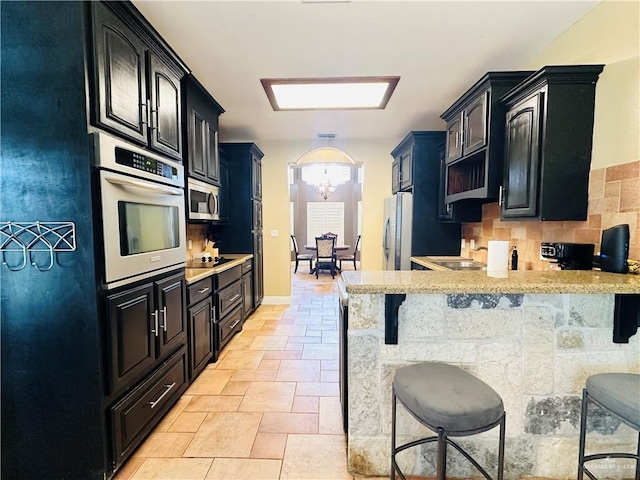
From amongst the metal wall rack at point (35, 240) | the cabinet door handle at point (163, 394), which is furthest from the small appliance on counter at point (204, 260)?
the metal wall rack at point (35, 240)

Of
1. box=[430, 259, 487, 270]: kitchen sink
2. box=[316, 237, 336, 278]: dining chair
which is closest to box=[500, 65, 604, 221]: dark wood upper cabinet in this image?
box=[430, 259, 487, 270]: kitchen sink

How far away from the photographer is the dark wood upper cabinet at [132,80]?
1.47 meters

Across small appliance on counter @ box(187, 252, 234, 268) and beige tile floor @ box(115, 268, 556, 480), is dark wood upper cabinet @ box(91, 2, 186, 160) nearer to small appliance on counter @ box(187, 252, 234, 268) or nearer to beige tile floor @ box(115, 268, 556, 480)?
small appliance on counter @ box(187, 252, 234, 268)

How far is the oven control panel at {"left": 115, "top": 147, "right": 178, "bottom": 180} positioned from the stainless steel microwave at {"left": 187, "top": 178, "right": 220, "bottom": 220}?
2.16 feet

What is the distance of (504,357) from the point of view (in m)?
1.53

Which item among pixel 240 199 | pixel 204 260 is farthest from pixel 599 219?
pixel 240 199

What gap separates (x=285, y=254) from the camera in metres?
4.99

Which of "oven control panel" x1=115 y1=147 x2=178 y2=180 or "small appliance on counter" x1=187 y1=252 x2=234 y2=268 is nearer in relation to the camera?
"oven control panel" x1=115 y1=147 x2=178 y2=180

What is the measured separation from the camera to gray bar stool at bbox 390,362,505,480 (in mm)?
1100

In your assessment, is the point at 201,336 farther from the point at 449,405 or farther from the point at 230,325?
the point at 449,405

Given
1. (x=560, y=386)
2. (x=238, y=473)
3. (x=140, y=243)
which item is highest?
(x=140, y=243)

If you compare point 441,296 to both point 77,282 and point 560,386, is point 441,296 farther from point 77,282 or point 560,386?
point 77,282

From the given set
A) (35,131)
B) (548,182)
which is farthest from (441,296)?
(35,131)

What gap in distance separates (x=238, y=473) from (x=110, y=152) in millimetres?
1780
